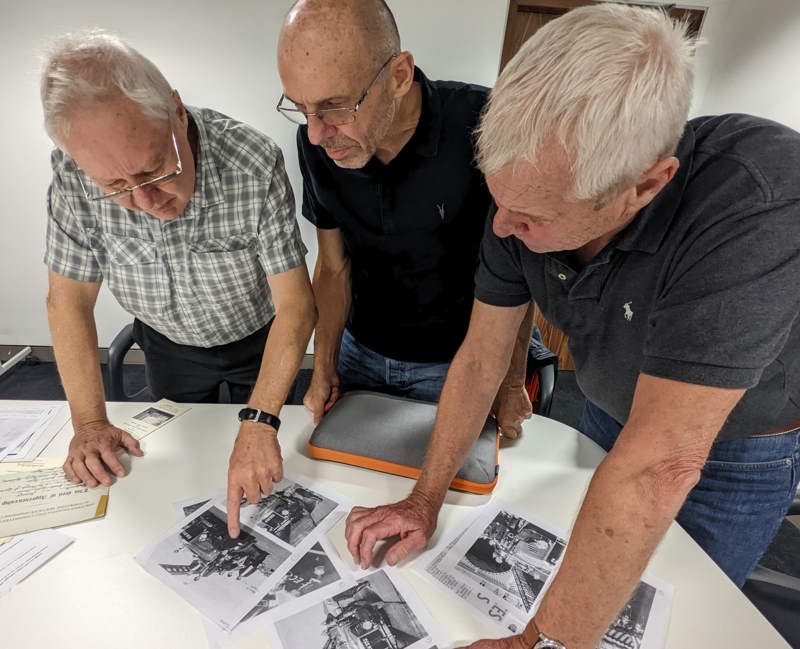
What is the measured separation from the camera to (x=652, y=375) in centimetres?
62

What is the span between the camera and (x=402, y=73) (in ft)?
3.58

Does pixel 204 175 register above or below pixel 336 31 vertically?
below

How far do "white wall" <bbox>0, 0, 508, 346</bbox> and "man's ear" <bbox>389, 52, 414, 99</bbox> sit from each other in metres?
1.62

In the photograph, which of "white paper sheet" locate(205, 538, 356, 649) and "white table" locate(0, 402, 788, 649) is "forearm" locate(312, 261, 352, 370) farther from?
"white paper sheet" locate(205, 538, 356, 649)

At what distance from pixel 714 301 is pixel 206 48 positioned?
2.73m

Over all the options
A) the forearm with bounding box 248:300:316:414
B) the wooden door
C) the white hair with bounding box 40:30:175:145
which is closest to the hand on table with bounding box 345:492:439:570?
the forearm with bounding box 248:300:316:414

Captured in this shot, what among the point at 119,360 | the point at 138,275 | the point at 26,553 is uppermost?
the point at 138,275

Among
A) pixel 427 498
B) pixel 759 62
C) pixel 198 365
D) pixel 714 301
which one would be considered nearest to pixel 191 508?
pixel 427 498

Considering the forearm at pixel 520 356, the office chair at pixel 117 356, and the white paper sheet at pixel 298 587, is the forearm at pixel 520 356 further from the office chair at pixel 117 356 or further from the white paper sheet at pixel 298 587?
the office chair at pixel 117 356

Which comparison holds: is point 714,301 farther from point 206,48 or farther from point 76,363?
point 206,48

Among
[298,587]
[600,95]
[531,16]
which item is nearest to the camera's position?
[600,95]

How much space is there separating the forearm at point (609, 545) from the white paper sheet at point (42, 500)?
2.90 ft

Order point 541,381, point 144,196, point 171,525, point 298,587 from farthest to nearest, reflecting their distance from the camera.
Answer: point 541,381
point 144,196
point 171,525
point 298,587

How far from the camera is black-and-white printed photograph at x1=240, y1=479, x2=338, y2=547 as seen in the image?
0.92 metres
